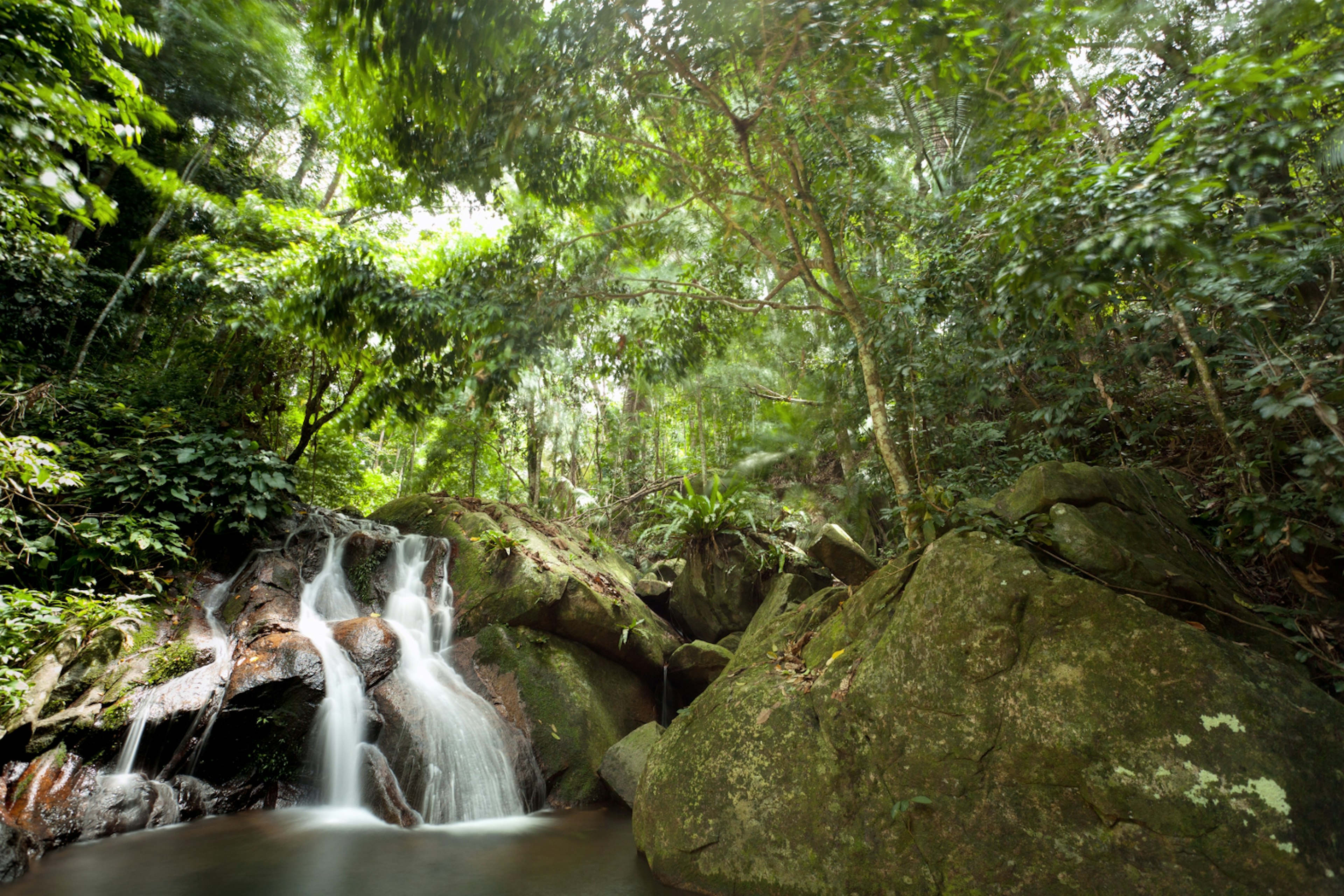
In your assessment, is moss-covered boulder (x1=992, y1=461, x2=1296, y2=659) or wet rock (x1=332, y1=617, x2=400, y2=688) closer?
moss-covered boulder (x1=992, y1=461, x2=1296, y2=659)

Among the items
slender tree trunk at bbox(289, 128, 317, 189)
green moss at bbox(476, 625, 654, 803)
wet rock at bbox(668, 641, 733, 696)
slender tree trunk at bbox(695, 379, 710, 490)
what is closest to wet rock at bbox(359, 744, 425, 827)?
green moss at bbox(476, 625, 654, 803)

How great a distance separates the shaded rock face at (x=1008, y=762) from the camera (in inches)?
100

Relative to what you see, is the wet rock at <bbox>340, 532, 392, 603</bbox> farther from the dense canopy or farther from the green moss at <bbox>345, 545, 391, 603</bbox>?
the dense canopy

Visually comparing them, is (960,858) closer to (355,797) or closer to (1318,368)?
(1318,368)

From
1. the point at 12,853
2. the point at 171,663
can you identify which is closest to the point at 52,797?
the point at 12,853

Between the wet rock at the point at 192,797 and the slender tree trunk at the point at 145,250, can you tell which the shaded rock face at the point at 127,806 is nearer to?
the wet rock at the point at 192,797

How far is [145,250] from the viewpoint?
31.1ft

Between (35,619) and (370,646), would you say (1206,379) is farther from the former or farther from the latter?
(35,619)

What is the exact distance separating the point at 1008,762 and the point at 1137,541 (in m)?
1.70

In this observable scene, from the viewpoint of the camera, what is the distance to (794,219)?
684 centimetres

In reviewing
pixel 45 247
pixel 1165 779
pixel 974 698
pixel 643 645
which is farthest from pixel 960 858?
pixel 45 247

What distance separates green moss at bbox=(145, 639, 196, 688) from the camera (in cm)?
499

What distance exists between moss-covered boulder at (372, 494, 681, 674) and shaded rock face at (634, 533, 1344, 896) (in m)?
2.95

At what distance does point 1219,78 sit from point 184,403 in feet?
34.7
